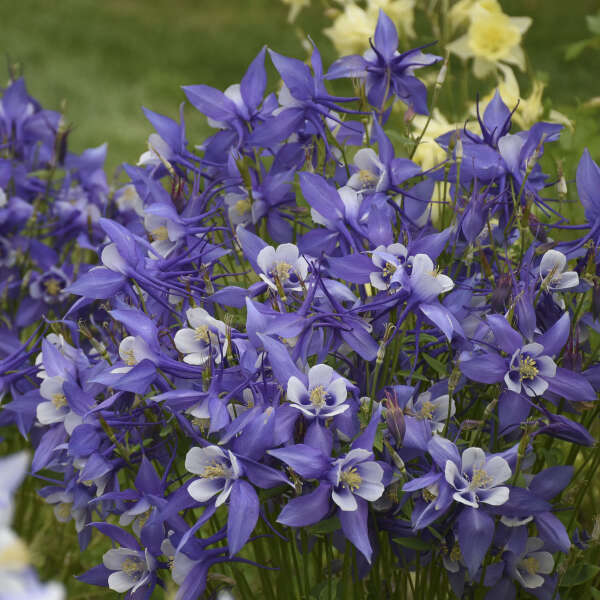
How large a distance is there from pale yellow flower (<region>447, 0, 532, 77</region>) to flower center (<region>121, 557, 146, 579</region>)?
1.46 m

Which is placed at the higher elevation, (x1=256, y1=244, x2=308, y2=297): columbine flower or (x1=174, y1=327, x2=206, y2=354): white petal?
(x1=256, y1=244, x2=308, y2=297): columbine flower

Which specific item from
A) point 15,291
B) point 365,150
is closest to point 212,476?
point 365,150

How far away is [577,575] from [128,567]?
22.8 inches

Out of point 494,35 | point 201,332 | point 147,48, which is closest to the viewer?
point 201,332

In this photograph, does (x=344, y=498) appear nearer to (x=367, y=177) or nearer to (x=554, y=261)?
(x=554, y=261)

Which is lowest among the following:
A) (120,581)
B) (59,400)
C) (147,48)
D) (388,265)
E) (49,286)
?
(147,48)

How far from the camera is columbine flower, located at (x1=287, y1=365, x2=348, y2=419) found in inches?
35.3

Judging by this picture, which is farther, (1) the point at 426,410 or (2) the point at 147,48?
(2) the point at 147,48

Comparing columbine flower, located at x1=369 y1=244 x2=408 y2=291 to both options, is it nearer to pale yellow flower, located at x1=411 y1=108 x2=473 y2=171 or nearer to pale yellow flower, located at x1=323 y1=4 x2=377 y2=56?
pale yellow flower, located at x1=411 y1=108 x2=473 y2=171

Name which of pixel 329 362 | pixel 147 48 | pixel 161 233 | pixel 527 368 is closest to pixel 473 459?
pixel 527 368

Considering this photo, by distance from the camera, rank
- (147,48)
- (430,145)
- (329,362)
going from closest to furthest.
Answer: (329,362), (430,145), (147,48)

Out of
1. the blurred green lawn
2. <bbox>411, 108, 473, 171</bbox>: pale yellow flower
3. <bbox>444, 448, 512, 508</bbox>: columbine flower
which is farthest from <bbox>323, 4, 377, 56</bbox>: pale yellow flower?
the blurred green lawn

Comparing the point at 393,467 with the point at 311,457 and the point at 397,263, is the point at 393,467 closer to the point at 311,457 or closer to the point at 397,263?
the point at 311,457

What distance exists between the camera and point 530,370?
39.1 inches
